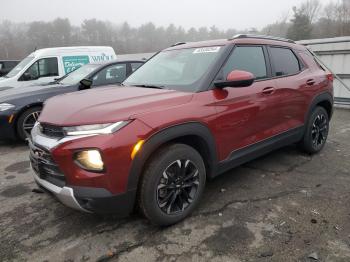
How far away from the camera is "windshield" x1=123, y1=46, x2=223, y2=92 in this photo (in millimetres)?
3393

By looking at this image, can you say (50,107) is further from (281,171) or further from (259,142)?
(281,171)

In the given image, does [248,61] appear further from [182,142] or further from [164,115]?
[164,115]

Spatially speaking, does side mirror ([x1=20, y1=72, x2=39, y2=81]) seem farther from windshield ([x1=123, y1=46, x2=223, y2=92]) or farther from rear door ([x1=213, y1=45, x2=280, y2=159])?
rear door ([x1=213, y1=45, x2=280, y2=159])

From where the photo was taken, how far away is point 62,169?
260cm

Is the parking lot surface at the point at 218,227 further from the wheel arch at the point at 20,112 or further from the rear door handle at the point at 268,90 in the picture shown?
the wheel arch at the point at 20,112

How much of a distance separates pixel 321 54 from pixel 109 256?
29.4 ft

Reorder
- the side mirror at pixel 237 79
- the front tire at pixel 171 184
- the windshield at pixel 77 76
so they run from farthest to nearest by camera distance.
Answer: the windshield at pixel 77 76, the side mirror at pixel 237 79, the front tire at pixel 171 184

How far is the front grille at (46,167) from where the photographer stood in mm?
2684

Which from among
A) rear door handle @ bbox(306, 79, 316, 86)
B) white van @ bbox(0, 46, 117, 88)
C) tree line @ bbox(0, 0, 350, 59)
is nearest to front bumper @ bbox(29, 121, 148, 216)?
rear door handle @ bbox(306, 79, 316, 86)

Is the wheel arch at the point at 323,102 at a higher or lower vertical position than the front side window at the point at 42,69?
lower

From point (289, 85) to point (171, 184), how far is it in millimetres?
2240

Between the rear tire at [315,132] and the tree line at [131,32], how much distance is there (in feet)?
106

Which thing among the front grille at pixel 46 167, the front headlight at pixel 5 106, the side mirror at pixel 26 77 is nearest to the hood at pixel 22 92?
the front headlight at pixel 5 106

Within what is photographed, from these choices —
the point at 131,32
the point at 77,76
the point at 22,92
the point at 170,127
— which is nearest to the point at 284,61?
the point at 170,127
